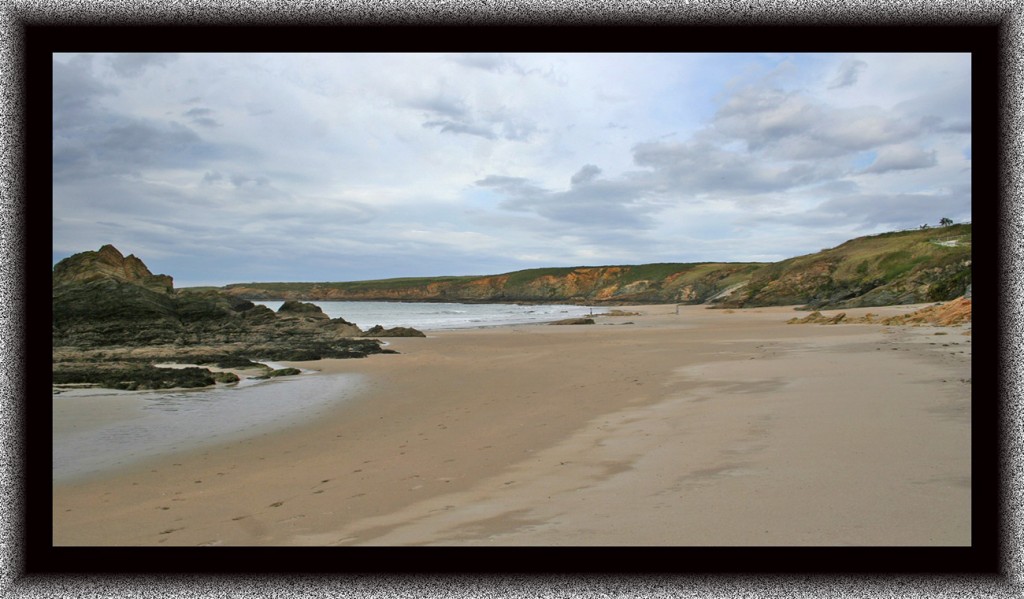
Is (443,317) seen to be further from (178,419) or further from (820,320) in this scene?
(178,419)

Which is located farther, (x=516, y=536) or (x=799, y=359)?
(x=799, y=359)

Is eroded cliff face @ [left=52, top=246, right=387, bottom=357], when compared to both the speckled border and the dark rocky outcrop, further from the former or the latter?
the speckled border

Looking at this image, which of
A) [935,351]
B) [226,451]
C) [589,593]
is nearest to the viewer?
[589,593]

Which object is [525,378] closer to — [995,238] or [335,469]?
[335,469]

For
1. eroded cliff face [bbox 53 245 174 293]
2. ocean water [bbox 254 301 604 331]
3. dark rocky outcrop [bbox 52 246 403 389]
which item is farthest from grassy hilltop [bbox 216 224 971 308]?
ocean water [bbox 254 301 604 331]

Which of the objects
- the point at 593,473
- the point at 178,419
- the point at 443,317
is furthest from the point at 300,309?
the point at 443,317

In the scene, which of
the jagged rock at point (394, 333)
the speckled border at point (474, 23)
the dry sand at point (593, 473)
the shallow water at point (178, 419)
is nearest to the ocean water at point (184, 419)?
the shallow water at point (178, 419)

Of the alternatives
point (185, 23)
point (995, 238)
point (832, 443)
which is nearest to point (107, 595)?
point (185, 23)
